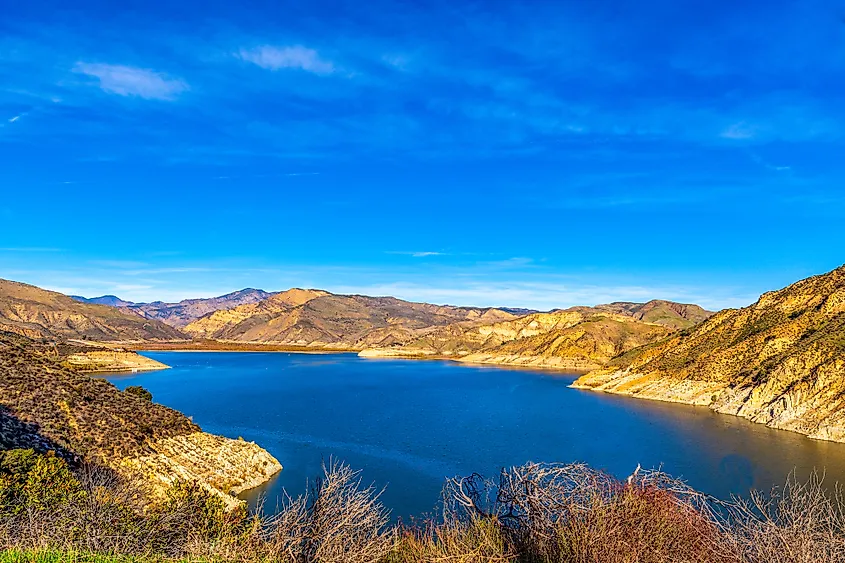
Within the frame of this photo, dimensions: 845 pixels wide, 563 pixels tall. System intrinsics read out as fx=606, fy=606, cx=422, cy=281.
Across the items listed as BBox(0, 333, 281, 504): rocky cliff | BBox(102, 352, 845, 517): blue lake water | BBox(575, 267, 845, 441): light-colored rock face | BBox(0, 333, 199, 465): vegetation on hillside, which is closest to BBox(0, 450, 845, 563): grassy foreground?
BBox(0, 333, 199, 465): vegetation on hillside

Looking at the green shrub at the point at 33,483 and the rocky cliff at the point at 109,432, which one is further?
the rocky cliff at the point at 109,432

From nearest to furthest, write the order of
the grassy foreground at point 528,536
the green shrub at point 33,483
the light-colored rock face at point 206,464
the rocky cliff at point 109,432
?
the grassy foreground at point 528,536 → the green shrub at point 33,483 → the rocky cliff at point 109,432 → the light-colored rock face at point 206,464

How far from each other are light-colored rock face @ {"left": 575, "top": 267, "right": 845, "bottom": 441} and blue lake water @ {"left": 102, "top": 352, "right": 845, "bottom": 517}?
9.21ft

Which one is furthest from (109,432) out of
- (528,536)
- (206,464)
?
(528,536)

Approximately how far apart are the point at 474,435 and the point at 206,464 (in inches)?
992

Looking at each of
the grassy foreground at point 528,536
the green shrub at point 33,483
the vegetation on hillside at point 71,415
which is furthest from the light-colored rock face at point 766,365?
the green shrub at point 33,483

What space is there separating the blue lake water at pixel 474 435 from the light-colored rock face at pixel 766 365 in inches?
111

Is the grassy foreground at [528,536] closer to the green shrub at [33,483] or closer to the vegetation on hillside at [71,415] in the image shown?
the green shrub at [33,483]

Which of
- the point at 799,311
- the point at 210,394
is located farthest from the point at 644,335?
the point at 210,394

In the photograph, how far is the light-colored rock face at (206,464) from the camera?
31141 mm

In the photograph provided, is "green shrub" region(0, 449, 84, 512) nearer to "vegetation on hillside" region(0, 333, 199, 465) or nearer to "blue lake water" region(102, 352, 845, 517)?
"vegetation on hillside" region(0, 333, 199, 465)

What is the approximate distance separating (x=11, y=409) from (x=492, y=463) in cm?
2842

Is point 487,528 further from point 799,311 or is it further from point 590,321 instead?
point 590,321

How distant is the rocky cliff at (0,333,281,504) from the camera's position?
30.2m
